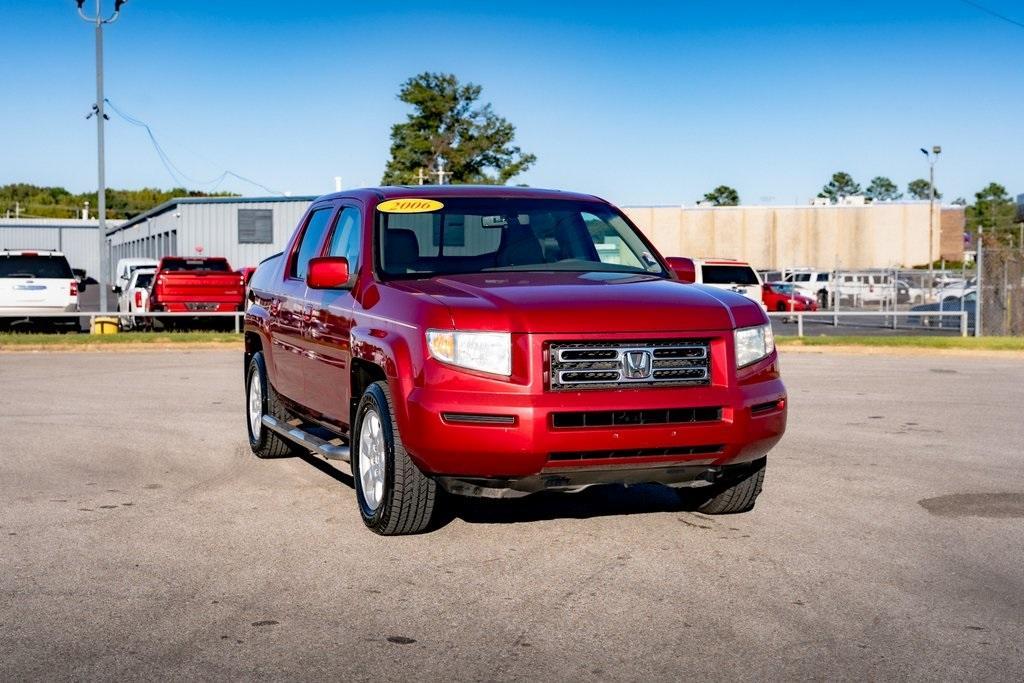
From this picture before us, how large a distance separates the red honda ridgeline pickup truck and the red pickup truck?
21.4 metres

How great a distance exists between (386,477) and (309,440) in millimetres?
1688

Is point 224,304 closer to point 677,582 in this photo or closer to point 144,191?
point 677,582

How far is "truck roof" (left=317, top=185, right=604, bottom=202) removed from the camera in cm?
797

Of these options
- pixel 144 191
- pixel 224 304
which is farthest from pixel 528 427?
pixel 144 191

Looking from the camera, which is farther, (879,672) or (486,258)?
(486,258)

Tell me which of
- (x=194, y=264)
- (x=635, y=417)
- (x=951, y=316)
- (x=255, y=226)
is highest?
(x=255, y=226)

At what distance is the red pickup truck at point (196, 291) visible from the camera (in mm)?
28562

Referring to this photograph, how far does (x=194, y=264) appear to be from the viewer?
30.7 metres

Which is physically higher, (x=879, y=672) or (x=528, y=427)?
(x=528, y=427)

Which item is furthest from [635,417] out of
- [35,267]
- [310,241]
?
[35,267]

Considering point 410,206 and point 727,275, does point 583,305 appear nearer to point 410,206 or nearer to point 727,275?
point 410,206

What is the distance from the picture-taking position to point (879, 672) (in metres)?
4.60

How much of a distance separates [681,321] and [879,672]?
227 centimetres

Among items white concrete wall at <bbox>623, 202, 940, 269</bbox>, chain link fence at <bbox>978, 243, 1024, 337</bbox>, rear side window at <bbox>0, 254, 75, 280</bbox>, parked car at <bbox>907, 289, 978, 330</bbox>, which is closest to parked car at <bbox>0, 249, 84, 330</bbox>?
rear side window at <bbox>0, 254, 75, 280</bbox>
